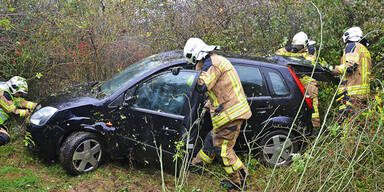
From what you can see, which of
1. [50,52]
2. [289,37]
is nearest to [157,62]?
[50,52]

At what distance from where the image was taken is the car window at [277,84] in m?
4.48

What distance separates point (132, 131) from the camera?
4.16 meters

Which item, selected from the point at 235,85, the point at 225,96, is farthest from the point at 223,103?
the point at 235,85

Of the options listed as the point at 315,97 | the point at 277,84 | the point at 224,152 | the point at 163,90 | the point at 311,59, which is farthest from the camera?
the point at 315,97

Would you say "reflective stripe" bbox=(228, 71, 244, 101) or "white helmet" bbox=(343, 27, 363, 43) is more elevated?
"white helmet" bbox=(343, 27, 363, 43)

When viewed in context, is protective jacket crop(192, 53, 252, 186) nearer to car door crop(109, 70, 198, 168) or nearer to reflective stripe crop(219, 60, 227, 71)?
reflective stripe crop(219, 60, 227, 71)

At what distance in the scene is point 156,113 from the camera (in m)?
4.14

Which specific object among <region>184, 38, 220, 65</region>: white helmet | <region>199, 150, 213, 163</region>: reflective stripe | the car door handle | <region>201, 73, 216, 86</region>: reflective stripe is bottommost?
<region>199, 150, 213, 163</region>: reflective stripe

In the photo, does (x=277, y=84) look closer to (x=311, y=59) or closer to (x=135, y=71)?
(x=311, y=59)

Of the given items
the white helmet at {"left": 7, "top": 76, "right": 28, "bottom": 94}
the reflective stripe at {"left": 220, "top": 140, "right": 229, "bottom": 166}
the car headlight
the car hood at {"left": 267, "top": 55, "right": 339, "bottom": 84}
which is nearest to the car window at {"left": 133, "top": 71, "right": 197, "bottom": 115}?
the reflective stripe at {"left": 220, "top": 140, "right": 229, "bottom": 166}

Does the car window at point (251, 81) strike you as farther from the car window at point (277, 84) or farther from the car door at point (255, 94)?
the car window at point (277, 84)

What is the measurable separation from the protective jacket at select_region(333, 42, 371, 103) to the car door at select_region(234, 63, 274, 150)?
4.56 feet

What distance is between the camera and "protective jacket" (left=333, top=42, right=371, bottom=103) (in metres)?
4.92

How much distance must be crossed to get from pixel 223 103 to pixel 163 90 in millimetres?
873
